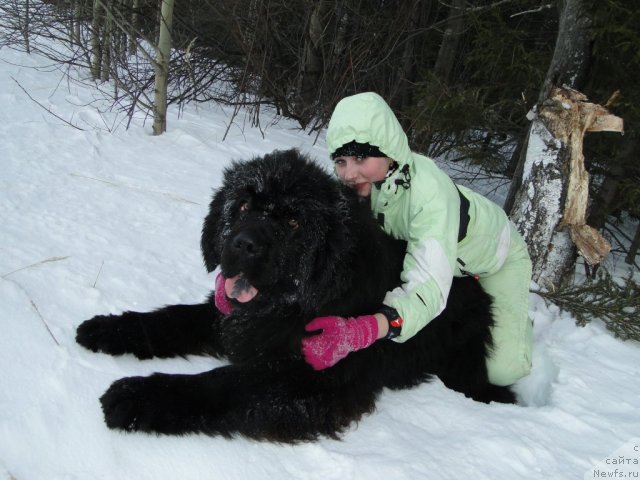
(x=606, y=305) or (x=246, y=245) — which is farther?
(x=606, y=305)

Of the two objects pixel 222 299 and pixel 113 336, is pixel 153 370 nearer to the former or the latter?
pixel 113 336

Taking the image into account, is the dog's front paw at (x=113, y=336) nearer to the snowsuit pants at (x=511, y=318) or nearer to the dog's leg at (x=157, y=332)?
the dog's leg at (x=157, y=332)

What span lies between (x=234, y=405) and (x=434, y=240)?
117 centimetres

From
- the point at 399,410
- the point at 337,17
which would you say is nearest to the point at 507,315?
the point at 399,410

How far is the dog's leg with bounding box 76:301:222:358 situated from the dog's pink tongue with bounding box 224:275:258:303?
40 centimetres

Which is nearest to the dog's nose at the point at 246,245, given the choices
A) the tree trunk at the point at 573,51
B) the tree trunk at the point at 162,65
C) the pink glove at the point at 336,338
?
the pink glove at the point at 336,338

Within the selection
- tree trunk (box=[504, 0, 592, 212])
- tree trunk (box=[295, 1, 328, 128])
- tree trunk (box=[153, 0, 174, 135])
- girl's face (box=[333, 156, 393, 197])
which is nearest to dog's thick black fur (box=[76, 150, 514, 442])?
girl's face (box=[333, 156, 393, 197])

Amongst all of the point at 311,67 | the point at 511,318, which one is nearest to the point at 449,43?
the point at 311,67

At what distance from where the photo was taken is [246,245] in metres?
1.89

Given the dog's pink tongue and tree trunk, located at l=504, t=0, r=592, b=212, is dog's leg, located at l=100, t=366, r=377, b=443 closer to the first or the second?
the dog's pink tongue

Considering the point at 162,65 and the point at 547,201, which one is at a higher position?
the point at 162,65

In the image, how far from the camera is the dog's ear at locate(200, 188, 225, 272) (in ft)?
7.23

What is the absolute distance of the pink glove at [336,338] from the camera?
1.96 metres

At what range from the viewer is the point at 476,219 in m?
Answer: 2.68
